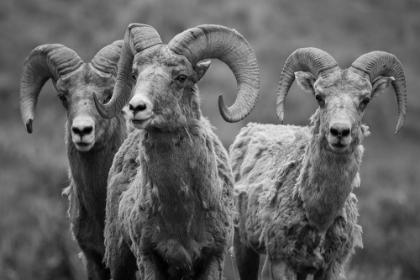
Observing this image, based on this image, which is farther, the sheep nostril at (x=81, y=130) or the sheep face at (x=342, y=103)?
the sheep nostril at (x=81, y=130)

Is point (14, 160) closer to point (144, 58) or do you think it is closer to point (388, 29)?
point (388, 29)

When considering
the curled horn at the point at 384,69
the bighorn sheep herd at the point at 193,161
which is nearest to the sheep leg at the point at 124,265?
the bighorn sheep herd at the point at 193,161

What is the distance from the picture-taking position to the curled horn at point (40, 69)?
8.92 metres

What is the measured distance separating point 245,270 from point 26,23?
93.0 feet

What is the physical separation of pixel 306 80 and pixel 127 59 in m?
2.13

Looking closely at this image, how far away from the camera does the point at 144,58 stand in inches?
288

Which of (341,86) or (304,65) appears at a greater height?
(304,65)

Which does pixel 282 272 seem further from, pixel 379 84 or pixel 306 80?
pixel 379 84

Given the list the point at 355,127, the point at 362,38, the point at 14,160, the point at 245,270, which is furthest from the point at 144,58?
the point at 362,38

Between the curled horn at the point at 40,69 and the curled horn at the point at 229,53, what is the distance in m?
1.98

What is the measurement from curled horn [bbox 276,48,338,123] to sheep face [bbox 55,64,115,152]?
6.81ft

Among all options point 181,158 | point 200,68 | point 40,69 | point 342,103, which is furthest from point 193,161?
point 40,69

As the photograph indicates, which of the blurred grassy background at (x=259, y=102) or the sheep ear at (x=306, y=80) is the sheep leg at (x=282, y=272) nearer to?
the sheep ear at (x=306, y=80)

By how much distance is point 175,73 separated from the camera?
7.21 metres
